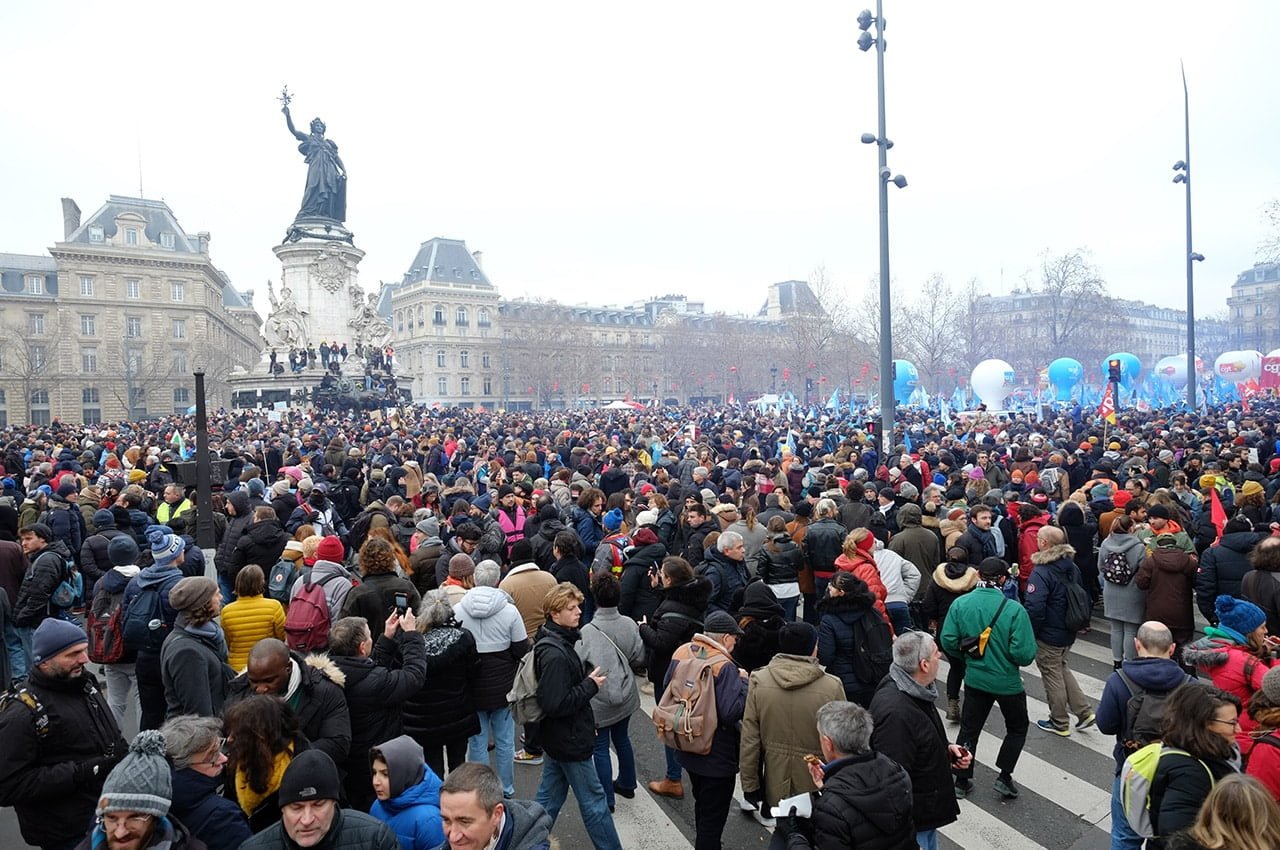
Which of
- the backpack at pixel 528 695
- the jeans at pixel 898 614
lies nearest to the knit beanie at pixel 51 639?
the backpack at pixel 528 695

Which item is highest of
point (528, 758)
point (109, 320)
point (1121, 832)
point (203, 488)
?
point (109, 320)

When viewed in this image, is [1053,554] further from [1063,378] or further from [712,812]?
[1063,378]

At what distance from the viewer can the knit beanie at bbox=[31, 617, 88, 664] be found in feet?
11.5

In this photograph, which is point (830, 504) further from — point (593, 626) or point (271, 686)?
point (271, 686)

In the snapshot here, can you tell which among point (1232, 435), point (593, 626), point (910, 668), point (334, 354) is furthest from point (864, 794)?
point (334, 354)

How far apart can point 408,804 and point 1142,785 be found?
3054mm

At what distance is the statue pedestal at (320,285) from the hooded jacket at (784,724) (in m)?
41.3

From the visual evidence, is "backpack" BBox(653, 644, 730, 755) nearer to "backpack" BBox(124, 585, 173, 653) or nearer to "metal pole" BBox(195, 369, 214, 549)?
"backpack" BBox(124, 585, 173, 653)

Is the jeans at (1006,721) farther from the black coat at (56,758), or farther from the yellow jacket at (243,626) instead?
the black coat at (56,758)

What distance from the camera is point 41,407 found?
62781mm

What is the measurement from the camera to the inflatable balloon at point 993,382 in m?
38.4

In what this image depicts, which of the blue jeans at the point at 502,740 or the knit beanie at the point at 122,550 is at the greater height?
the knit beanie at the point at 122,550

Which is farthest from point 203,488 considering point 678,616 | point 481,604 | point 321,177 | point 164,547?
point 321,177

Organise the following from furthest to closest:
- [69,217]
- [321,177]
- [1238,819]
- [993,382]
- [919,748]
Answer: [69,217] → [321,177] → [993,382] → [919,748] → [1238,819]
